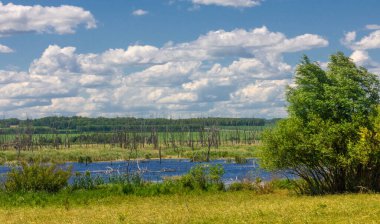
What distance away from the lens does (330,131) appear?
107ft

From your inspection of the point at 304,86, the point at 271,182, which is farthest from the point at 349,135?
the point at 271,182

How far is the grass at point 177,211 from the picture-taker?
68.5 ft

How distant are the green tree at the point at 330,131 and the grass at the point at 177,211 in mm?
2451

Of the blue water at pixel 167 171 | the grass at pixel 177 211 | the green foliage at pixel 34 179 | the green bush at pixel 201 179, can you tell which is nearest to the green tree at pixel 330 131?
the grass at pixel 177 211

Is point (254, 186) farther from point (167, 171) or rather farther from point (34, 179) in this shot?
point (167, 171)

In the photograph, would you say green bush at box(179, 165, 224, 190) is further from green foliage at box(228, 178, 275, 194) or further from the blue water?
the blue water

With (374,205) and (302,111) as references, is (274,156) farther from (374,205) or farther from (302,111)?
(374,205)

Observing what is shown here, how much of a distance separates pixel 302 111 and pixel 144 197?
10.9 m

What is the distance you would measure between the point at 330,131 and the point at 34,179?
18.8 m

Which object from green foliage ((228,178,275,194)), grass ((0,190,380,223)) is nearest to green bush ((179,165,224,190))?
green foliage ((228,178,275,194))

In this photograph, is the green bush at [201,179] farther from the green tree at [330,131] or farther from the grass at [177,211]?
the green tree at [330,131]

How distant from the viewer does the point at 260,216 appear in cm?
2164

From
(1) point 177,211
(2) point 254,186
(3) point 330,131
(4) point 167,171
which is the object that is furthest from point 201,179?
(4) point 167,171

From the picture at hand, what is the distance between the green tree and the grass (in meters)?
2.45
